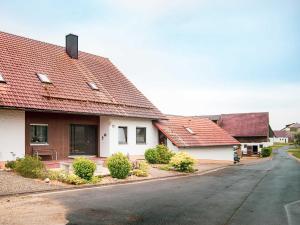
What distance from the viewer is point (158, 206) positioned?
1146 centimetres

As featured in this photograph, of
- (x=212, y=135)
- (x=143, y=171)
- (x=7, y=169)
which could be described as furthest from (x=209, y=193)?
(x=212, y=135)

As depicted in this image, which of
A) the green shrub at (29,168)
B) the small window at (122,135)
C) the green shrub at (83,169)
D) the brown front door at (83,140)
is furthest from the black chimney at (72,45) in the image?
the green shrub at (83,169)

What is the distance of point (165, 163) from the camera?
25.8 m

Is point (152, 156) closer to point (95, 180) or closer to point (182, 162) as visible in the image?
point (182, 162)

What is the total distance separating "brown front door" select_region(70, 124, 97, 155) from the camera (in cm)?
2342

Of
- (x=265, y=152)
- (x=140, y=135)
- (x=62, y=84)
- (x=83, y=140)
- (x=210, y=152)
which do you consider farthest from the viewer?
(x=265, y=152)

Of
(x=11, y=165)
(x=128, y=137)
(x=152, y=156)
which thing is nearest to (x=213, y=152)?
(x=152, y=156)

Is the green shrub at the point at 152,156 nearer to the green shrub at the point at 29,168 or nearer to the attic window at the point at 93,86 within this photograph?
the attic window at the point at 93,86

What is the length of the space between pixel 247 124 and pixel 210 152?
30040 mm

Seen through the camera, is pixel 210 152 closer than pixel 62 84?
No

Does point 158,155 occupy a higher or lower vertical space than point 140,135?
lower

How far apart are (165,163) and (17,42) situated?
42.6ft

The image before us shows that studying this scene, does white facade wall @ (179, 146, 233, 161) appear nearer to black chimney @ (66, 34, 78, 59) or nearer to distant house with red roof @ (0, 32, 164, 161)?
distant house with red roof @ (0, 32, 164, 161)

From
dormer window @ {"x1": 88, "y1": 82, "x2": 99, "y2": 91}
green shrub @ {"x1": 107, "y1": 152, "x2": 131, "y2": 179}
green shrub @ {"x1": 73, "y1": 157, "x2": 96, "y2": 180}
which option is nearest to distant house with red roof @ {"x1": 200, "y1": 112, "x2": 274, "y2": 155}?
dormer window @ {"x1": 88, "y1": 82, "x2": 99, "y2": 91}
